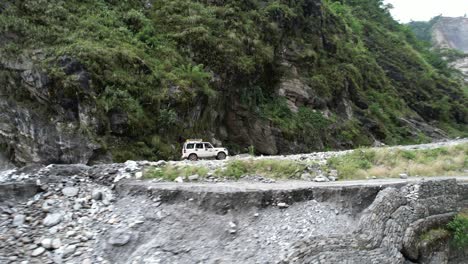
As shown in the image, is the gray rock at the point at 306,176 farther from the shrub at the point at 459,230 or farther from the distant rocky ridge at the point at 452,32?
the distant rocky ridge at the point at 452,32

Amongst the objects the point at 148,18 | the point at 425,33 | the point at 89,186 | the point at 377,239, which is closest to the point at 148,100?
the point at 148,18

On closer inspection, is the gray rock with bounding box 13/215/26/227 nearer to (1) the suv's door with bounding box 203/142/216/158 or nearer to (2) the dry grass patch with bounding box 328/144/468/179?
(2) the dry grass patch with bounding box 328/144/468/179

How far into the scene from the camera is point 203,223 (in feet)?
24.6

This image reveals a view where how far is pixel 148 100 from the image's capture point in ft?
63.8

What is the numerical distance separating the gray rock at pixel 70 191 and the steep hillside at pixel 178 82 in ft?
30.3

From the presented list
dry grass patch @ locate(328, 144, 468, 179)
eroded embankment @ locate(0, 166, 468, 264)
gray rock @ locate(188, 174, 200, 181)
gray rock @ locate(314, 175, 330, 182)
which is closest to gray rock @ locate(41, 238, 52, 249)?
eroded embankment @ locate(0, 166, 468, 264)

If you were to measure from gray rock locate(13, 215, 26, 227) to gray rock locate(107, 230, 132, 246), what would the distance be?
185cm

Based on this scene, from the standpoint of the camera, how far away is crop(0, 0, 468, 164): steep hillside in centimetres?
1820

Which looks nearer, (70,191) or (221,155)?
(70,191)

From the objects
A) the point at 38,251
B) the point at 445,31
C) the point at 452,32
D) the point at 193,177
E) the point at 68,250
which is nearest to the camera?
the point at 38,251

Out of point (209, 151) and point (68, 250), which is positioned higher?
point (209, 151)

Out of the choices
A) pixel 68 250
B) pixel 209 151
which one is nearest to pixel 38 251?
pixel 68 250

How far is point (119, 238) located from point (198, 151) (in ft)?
36.9

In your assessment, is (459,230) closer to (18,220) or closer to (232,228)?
(232,228)
